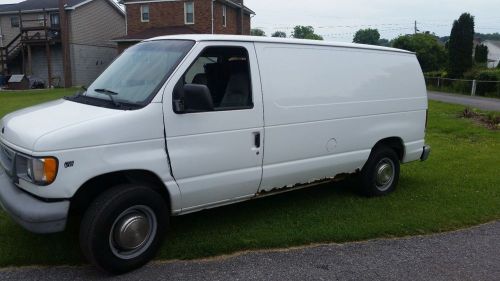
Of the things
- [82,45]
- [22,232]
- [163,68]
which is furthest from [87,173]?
[82,45]

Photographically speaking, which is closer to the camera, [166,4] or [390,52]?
[390,52]

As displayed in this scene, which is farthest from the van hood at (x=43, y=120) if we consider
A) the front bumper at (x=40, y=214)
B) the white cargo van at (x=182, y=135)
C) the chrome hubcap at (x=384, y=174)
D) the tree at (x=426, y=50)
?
the tree at (x=426, y=50)

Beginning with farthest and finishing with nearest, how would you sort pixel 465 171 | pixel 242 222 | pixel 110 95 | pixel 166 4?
pixel 166 4
pixel 465 171
pixel 242 222
pixel 110 95

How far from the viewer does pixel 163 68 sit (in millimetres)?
4375

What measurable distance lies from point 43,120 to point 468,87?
99.1 feet

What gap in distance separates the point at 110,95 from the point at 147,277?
166 centimetres

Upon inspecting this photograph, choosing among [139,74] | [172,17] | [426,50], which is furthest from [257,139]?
[426,50]

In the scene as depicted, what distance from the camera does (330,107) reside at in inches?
213

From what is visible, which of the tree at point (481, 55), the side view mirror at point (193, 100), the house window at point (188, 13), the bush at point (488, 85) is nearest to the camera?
the side view mirror at point (193, 100)

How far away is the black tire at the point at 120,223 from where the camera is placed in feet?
12.6

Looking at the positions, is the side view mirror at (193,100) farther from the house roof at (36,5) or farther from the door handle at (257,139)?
the house roof at (36,5)

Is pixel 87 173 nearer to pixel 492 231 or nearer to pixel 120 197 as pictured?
pixel 120 197

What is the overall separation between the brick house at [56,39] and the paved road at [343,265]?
3118cm

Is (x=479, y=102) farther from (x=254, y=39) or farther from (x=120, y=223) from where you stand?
(x=120, y=223)
